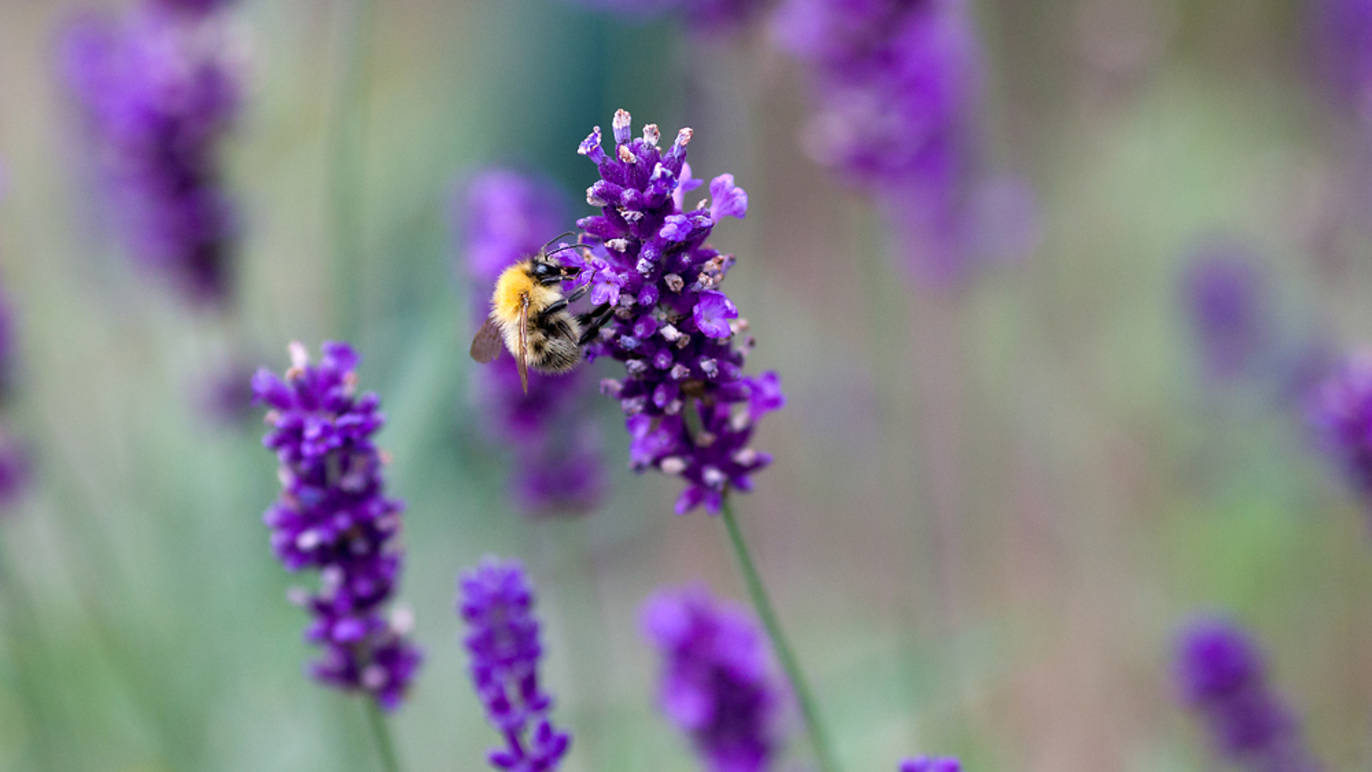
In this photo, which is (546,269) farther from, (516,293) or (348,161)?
(348,161)

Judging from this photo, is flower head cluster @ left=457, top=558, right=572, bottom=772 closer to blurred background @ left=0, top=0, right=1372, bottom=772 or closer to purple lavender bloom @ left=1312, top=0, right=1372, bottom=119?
blurred background @ left=0, top=0, right=1372, bottom=772

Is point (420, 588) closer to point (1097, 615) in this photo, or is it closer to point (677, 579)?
point (677, 579)

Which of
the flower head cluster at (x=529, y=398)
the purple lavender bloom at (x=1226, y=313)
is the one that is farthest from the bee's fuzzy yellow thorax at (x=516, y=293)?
the purple lavender bloom at (x=1226, y=313)

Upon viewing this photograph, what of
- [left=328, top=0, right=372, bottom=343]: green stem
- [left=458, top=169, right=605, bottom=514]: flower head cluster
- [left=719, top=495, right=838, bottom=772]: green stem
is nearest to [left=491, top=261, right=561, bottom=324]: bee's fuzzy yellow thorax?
[left=458, top=169, right=605, bottom=514]: flower head cluster

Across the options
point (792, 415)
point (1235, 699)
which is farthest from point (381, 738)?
point (792, 415)

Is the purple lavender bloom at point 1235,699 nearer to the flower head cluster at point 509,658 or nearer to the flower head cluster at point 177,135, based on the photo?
the flower head cluster at point 509,658

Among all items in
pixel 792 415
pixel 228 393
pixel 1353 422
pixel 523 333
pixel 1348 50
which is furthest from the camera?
pixel 792 415
